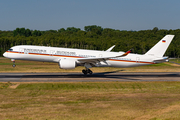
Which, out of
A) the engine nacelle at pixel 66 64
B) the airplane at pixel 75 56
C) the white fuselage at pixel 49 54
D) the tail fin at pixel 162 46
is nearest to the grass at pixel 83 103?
the engine nacelle at pixel 66 64

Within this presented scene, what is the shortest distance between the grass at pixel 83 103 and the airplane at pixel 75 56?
7.06 m

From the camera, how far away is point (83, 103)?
2119 centimetres

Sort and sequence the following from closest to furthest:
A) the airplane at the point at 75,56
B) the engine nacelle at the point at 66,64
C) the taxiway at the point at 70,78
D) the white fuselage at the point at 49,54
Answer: the taxiway at the point at 70,78, the engine nacelle at the point at 66,64, the airplane at the point at 75,56, the white fuselage at the point at 49,54

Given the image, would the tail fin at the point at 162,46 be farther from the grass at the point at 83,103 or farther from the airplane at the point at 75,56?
the grass at the point at 83,103

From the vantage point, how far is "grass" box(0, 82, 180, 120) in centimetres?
1720

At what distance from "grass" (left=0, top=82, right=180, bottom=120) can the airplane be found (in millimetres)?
7062

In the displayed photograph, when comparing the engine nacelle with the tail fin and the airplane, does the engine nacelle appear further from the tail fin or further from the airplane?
the tail fin

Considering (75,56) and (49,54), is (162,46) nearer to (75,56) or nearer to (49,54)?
(75,56)

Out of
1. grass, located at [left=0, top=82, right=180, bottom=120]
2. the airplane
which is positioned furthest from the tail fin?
grass, located at [left=0, top=82, right=180, bottom=120]

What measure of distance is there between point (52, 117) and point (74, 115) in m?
1.72

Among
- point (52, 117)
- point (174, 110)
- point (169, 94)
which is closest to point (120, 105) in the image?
point (174, 110)

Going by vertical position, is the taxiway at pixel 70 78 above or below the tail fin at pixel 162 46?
below

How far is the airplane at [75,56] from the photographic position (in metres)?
37.3

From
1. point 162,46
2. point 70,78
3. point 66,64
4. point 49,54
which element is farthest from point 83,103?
point 162,46
